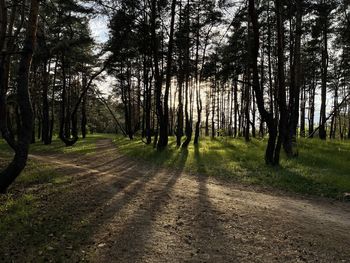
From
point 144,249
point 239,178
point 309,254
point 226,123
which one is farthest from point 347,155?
point 226,123

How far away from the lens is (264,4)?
765 inches

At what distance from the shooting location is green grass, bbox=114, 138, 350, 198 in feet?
37.8

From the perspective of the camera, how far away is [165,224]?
279 inches

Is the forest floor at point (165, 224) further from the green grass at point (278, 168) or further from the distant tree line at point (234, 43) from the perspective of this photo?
the distant tree line at point (234, 43)

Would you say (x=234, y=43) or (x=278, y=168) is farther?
(x=234, y=43)

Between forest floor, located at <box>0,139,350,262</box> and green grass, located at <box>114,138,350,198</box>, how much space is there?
1223 millimetres

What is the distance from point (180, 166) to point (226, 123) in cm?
4186

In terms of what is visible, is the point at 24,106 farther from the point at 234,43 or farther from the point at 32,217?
the point at 234,43

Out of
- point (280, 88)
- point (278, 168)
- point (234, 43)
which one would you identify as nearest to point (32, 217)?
point (278, 168)

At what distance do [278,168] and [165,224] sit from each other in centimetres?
856

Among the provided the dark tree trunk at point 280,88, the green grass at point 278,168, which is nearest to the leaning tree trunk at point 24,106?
the green grass at point 278,168

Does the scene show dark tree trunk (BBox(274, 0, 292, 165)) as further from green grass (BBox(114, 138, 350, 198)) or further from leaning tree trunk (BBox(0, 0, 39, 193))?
leaning tree trunk (BBox(0, 0, 39, 193))

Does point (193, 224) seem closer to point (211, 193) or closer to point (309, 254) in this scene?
point (309, 254)

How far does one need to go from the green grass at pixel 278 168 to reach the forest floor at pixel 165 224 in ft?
4.01
